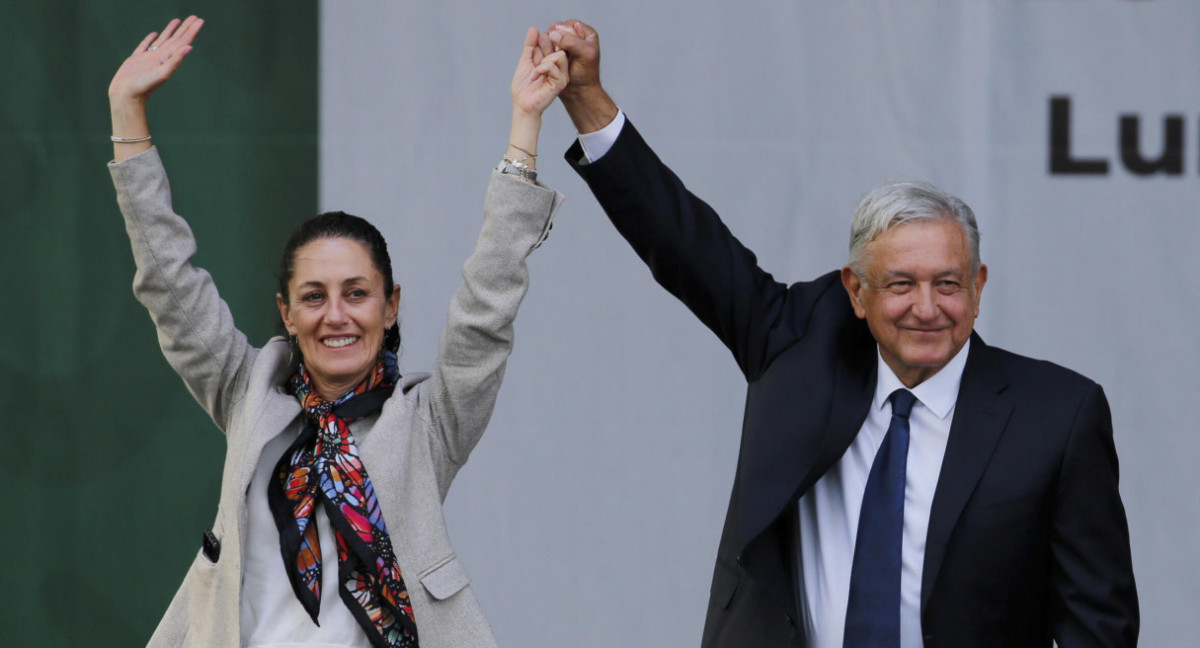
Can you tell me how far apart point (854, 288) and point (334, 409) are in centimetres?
83

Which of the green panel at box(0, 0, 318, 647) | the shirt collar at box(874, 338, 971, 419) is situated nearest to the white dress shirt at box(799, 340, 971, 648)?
the shirt collar at box(874, 338, 971, 419)

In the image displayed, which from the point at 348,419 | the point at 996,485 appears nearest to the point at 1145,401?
the point at 996,485

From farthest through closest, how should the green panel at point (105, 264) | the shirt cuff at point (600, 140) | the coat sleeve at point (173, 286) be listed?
the green panel at point (105, 264) < the shirt cuff at point (600, 140) < the coat sleeve at point (173, 286)

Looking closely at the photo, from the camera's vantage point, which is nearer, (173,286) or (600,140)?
(173,286)

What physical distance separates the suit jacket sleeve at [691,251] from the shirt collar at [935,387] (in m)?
0.16

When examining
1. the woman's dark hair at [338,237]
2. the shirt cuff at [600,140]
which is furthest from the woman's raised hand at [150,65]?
the shirt cuff at [600,140]

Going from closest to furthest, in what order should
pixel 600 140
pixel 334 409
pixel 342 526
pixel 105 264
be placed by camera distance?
pixel 342 526
pixel 334 409
pixel 600 140
pixel 105 264

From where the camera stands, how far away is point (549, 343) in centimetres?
356

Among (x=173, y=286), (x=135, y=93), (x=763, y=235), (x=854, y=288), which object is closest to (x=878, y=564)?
(x=854, y=288)

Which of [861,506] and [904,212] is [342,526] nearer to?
[861,506]

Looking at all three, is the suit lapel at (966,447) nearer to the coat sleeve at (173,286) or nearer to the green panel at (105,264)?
the coat sleeve at (173,286)

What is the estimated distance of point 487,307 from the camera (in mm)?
2197

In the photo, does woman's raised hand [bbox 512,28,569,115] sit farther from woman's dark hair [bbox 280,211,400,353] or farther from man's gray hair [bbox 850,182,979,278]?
man's gray hair [bbox 850,182,979,278]

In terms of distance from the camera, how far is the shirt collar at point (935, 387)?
2268 mm
